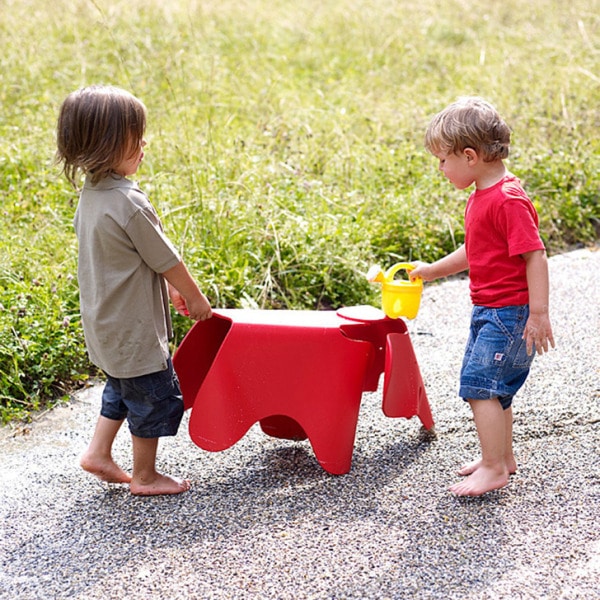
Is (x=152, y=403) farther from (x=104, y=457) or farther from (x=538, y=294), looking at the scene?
(x=538, y=294)

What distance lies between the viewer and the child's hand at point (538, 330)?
2.31 m

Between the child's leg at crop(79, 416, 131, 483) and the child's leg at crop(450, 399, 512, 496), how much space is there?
99 cm

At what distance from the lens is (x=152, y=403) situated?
8.20 feet

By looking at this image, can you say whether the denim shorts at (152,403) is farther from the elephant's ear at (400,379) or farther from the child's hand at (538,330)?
the child's hand at (538,330)

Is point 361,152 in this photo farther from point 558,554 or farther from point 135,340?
point 558,554

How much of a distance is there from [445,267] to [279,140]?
9.04 feet

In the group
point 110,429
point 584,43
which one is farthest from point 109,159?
point 584,43

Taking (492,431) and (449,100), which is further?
(449,100)

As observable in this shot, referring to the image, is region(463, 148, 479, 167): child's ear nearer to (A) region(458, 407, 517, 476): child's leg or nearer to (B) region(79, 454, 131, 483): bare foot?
(A) region(458, 407, 517, 476): child's leg

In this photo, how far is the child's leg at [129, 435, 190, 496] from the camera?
2.55m

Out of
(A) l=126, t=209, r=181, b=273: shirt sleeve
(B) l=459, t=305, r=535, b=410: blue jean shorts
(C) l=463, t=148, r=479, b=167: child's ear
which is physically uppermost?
(C) l=463, t=148, r=479, b=167: child's ear

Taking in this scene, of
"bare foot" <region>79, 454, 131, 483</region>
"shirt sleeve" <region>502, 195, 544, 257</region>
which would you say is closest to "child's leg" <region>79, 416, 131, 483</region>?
"bare foot" <region>79, 454, 131, 483</region>

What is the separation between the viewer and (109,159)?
2.35m

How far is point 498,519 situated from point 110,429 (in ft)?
3.75
